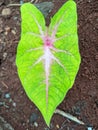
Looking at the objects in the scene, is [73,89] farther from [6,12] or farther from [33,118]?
[6,12]

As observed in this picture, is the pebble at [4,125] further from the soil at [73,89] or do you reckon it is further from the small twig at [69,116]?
the small twig at [69,116]

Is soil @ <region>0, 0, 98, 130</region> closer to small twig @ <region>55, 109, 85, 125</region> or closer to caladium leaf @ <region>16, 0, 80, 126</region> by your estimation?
small twig @ <region>55, 109, 85, 125</region>

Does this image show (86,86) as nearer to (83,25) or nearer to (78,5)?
(83,25)

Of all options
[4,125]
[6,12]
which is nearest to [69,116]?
[4,125]

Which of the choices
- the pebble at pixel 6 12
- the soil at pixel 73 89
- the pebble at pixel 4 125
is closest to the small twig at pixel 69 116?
the soil at pixel 73 89

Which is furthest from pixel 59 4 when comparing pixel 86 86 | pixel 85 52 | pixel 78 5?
pixel 86 86
